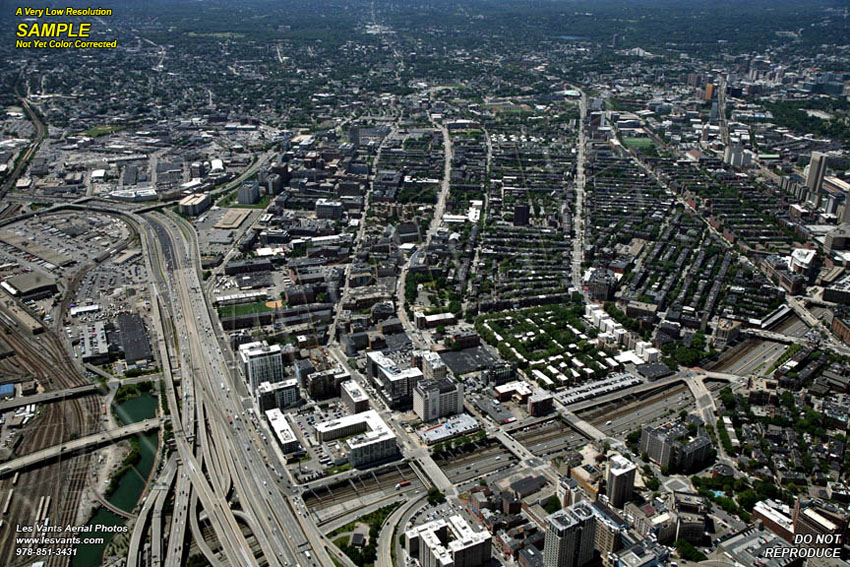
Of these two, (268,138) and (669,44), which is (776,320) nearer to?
(268,138)

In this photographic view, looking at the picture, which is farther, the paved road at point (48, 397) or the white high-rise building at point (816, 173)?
the white high-rise building at point (816, 173)

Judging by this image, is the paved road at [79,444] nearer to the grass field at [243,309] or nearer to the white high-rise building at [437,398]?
the grass field at [243,309]

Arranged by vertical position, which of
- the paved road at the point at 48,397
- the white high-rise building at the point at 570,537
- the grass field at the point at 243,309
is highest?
the white high-rise building at the point at 570,537

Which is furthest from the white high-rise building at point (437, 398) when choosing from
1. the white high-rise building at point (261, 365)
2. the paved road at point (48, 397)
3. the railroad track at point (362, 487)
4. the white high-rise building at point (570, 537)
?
the paved road at point (48, 397)

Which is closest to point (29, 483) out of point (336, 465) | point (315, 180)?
point (336, 465)

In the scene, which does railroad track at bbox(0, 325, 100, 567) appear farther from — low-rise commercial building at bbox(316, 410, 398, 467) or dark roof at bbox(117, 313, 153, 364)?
low-rise commercial building at bbox(316, 410, 398, 467)

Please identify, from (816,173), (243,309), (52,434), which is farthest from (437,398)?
(816,173)

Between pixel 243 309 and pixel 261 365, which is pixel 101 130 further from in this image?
pixel 261 365
